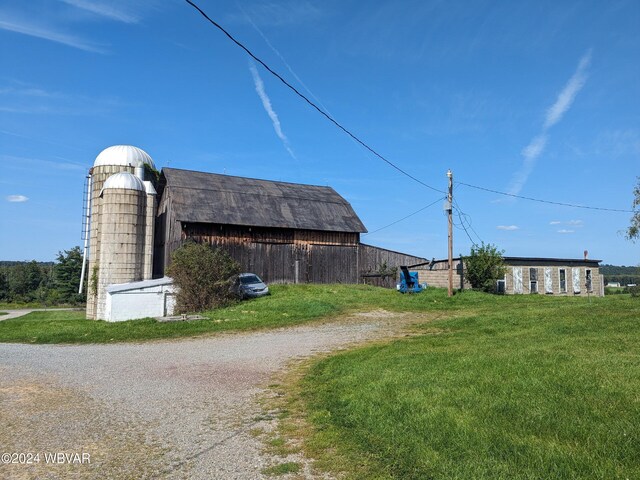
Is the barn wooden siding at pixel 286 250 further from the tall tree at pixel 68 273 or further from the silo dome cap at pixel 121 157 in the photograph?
the tall tree at pixel 68 273

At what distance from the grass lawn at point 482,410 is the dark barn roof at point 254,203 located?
2212 cm

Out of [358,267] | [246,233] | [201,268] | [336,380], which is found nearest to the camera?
[336,380]

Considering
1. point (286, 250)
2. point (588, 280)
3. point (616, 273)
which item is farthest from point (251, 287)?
point (616, 273)

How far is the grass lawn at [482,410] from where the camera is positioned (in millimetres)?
4703

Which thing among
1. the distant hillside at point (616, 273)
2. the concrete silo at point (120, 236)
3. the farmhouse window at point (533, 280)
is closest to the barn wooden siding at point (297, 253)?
the concrete silo at point (120, 236)

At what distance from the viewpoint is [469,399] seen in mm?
6586

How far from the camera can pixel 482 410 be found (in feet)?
20.0

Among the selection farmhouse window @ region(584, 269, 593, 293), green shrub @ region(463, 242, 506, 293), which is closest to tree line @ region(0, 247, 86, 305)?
green shrub @ region(463, 242, 506, 293)

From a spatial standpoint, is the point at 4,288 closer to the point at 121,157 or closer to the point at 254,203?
the point at 121,157

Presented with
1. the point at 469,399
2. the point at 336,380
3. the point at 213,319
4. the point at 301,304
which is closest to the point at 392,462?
the point at 469,399


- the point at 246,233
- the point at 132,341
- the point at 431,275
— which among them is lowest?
the point at 132,341

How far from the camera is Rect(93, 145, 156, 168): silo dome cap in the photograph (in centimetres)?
3091

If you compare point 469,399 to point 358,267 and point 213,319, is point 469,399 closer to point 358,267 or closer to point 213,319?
point 213,319

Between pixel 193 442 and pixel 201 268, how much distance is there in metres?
17.0
